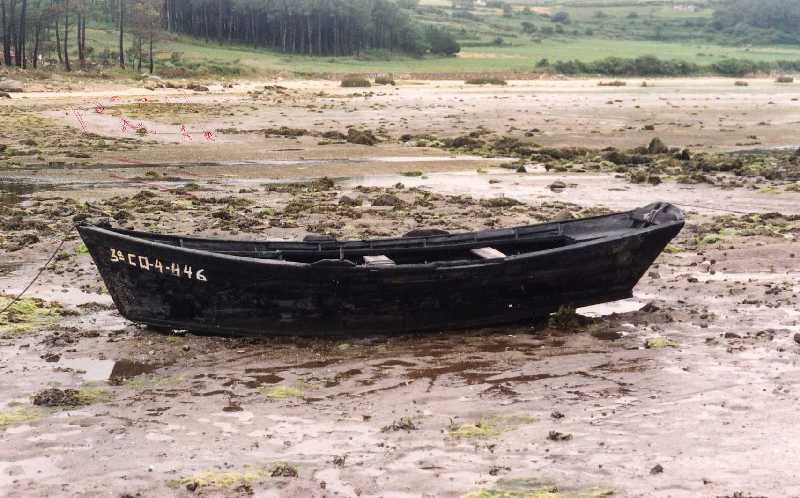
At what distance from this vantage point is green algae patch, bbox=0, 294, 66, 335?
11.9 meters

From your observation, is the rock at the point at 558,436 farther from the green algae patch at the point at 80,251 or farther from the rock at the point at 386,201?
the rock at the point at 386,201

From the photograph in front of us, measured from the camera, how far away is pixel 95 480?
25.2ft

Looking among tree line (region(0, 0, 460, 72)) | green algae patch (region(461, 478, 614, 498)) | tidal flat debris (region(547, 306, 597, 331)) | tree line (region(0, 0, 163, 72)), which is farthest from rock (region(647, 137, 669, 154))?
tree line (region(0, 0, 460, 72))

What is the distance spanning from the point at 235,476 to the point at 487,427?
7.66ft

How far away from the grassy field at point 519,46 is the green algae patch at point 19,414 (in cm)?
6548

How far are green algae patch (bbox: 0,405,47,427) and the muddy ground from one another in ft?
0.12

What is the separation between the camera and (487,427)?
8758mm

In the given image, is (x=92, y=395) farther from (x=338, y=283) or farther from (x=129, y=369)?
(x=338, y=283)

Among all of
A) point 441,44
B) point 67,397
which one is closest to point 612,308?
point 67,397

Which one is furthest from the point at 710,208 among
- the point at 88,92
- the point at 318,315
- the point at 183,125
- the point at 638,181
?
the point at 88,92

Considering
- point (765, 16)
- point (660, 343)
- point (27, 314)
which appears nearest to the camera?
point (660, 343)

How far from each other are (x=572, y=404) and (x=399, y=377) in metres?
1.92

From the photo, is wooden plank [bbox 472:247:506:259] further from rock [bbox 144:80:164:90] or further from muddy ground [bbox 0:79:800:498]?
rock [bbox 144:80:164:90]

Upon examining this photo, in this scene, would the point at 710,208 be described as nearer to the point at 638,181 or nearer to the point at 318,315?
the point at 638,181
